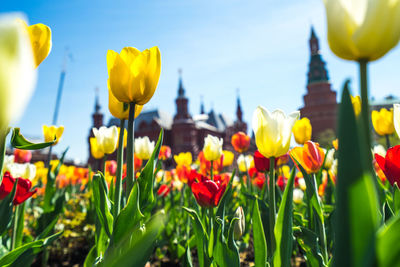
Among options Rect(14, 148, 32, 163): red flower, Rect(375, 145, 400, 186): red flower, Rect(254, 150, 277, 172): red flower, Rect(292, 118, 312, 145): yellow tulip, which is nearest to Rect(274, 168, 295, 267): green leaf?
Rect(375, 145, 400, 186): red flower

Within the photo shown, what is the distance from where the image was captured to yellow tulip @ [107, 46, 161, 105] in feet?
2.95

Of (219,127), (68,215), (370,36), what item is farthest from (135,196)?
(219,127)

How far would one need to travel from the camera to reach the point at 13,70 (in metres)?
0.29

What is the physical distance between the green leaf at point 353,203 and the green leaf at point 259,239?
511mm

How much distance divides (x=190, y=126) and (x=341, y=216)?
1433 inches

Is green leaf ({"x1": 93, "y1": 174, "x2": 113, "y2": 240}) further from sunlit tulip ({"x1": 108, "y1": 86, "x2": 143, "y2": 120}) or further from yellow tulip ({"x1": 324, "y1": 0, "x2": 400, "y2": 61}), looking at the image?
yellow tulip ({"x1": 324, "y1": 0, "x2": 400, "y2": 61})

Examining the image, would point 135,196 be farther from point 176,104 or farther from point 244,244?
point 176,104

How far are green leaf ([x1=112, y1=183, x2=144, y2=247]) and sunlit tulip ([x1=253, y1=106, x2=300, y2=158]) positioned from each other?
1.65 ft

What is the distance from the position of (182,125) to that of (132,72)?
1418 inches

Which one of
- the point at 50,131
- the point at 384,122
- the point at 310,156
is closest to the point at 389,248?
the point at 310,156

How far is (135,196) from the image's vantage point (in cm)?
76

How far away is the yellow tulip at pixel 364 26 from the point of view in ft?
1.57

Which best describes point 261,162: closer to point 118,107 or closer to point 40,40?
point 118,107

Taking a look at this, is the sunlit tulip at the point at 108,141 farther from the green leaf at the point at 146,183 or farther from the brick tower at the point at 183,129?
the brick tower at the point at 183,129
